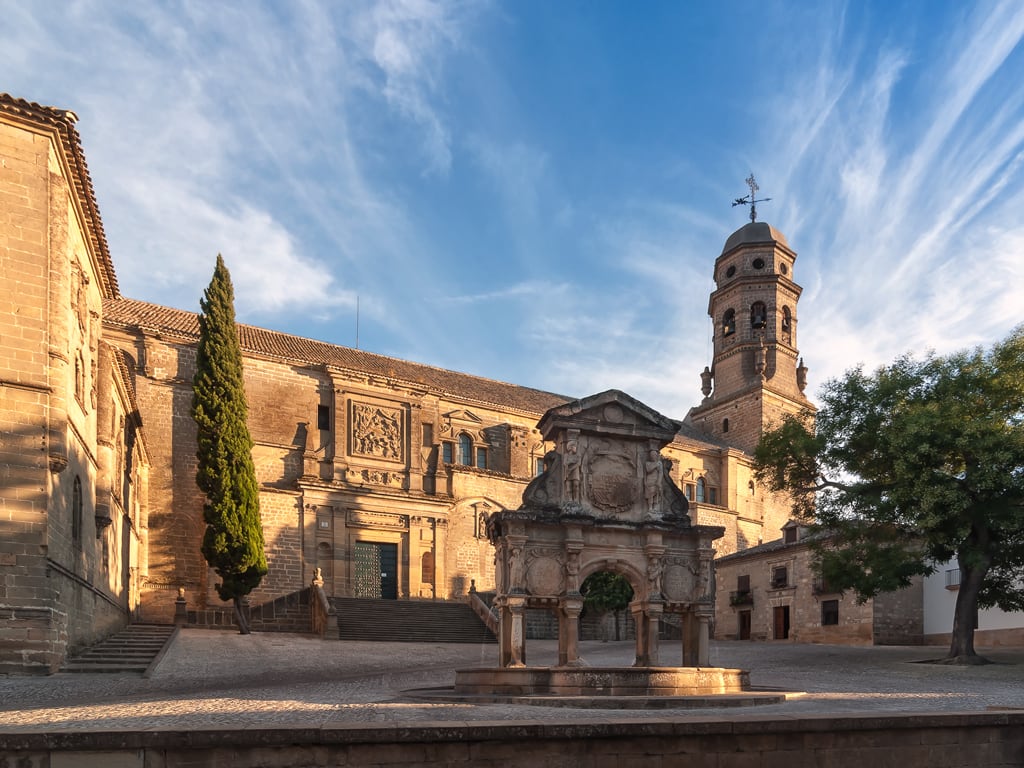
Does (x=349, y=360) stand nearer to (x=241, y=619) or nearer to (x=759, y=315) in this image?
(x=241, y=619)

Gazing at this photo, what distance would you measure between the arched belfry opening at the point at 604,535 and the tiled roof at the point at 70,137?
38.3 ft

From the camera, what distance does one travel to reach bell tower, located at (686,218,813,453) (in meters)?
49.2

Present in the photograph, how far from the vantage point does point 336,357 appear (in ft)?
129

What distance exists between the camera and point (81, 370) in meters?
19.9

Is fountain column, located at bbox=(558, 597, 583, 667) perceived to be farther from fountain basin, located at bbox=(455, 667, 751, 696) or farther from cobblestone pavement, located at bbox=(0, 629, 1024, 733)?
cobblestone pavement, located at bbox=(0, 629, 1024, 733)

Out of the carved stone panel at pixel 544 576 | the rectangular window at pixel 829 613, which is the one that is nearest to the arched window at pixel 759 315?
the rectangular window at pixel 829 613

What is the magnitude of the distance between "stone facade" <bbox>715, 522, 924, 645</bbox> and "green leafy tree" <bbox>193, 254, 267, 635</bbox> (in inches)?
762

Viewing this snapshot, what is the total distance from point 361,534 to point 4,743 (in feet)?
96.3

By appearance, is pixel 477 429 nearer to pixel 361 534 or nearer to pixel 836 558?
pixel 361 534

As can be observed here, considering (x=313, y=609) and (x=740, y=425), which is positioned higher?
(x=740, y=425)

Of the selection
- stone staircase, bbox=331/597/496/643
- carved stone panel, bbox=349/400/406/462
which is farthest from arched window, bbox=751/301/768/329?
stone staircase, bbox=331/597/496/643

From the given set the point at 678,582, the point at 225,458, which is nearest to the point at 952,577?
the point at 678,582

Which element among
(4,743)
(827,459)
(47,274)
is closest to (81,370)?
(47,274)

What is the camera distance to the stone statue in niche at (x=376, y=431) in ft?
119
